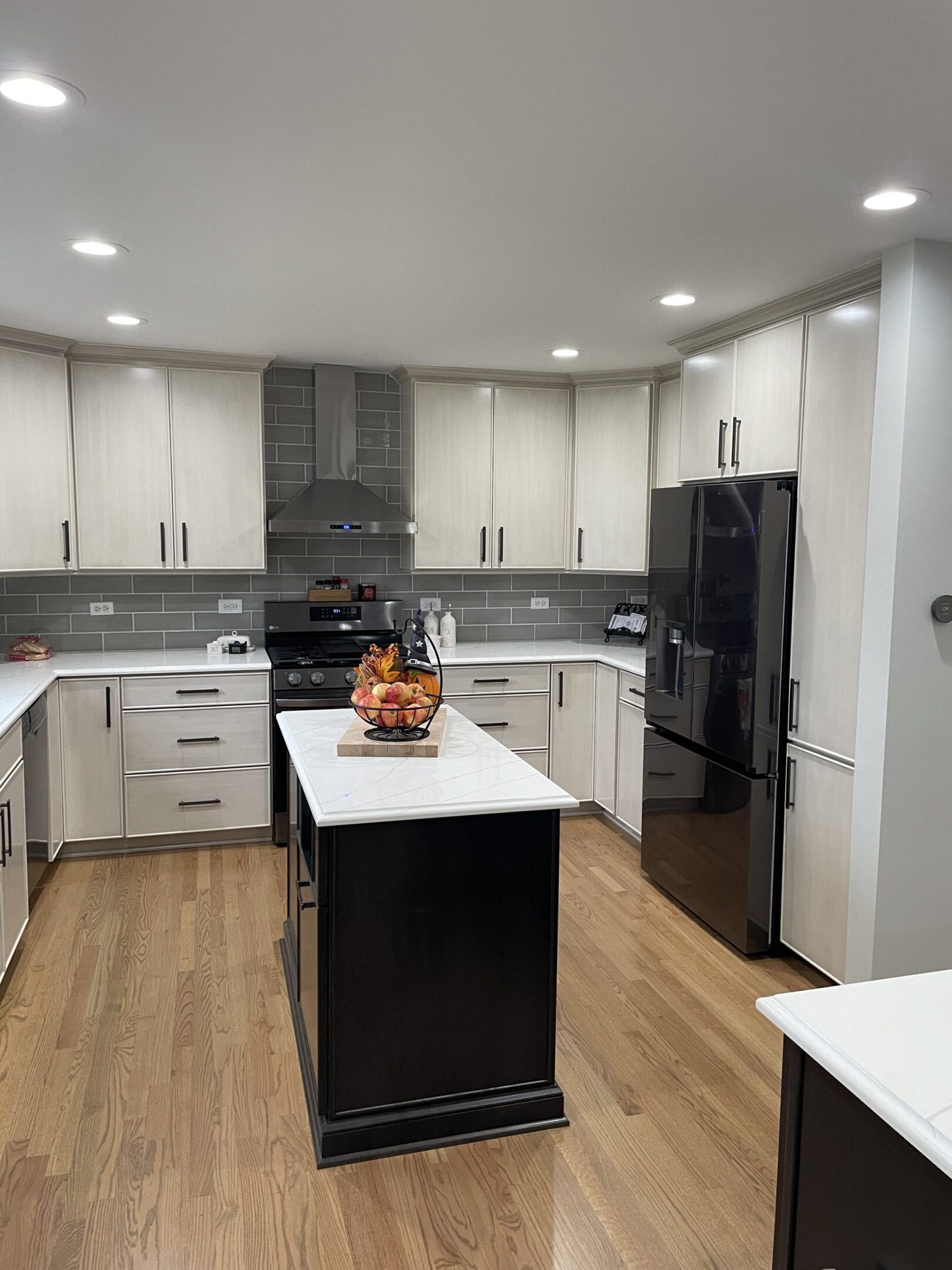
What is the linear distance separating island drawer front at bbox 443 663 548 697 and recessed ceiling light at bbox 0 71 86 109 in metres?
3.17

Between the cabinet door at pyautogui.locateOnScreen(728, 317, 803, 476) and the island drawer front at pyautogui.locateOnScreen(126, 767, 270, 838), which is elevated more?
the cabinet door at pyautogui.locateOnScreen(728, 317, 803, 476)

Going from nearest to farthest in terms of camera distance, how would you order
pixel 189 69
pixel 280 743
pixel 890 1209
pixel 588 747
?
pixel 890 1209, pixel 189 69, pixel 280 743, pixel 588 747

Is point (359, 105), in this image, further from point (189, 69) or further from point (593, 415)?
point (593, 415)

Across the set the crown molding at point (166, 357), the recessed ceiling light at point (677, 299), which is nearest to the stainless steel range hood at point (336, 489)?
the crown molding at point (166, 357)

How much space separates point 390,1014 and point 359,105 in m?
2.08

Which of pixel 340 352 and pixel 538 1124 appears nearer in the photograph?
pixel 538 1124

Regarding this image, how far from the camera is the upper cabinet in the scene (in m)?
3.28

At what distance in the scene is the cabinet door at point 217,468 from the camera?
15.0ft

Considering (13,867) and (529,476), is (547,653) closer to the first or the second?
(529,476)

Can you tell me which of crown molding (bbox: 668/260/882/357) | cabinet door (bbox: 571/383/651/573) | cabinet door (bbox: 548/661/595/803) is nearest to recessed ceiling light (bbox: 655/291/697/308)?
crown molding (bbox: 668/260/882/357)

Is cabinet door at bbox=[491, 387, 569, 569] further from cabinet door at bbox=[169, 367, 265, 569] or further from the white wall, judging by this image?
the white wall

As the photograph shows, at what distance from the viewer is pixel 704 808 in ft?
11.8

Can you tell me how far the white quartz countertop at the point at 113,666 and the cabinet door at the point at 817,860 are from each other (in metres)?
2.49

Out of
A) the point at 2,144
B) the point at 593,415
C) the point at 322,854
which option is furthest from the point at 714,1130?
the point at 593,415
